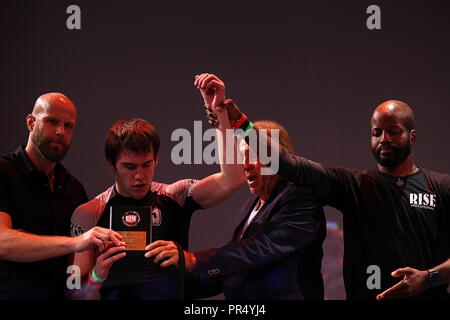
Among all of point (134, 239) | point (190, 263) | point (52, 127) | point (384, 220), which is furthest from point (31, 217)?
point (384, 220)

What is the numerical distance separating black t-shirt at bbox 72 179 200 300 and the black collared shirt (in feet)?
0.45

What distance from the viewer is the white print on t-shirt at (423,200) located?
8.66ft

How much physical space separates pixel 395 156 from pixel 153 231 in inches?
53.1

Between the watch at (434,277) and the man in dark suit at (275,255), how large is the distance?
562 millimetres

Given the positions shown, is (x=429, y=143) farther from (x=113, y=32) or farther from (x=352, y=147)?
(x=113, y=32)

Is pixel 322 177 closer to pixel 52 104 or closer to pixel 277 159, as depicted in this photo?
pixel 277 159

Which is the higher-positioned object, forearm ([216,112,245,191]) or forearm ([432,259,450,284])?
forearm ([216,112,245,191])

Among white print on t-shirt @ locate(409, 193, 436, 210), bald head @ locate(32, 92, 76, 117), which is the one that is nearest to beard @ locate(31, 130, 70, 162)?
bald head @ locate(32, 92, 76, 117)

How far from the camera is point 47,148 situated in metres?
2.70

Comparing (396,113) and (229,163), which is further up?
(396,113)

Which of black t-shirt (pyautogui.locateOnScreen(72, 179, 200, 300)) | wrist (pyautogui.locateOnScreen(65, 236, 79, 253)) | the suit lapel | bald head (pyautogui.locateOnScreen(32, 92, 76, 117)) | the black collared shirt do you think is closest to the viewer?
wrist (pyautogui.locateOnScreen(65, 236, 79, 253))

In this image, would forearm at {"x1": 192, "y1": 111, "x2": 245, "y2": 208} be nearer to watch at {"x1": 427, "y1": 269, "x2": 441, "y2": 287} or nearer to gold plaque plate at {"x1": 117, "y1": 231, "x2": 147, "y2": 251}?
gold plaque plate at {"x1": 117, "y1": 231, "x2": 147, "y2": 251}

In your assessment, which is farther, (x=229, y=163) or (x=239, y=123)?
(x=229, y=163)

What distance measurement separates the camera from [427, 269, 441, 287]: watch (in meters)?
2.52
